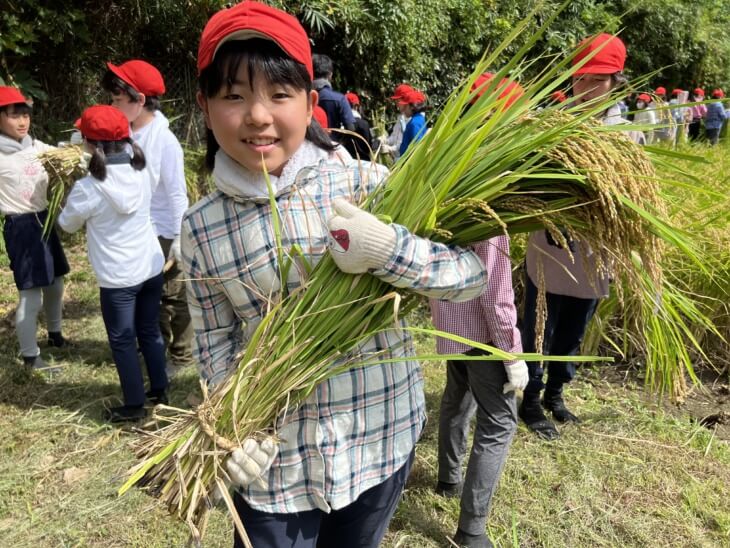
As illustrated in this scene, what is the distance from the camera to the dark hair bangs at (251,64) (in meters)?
1.11

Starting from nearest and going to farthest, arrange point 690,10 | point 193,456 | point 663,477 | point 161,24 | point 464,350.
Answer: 1. point 193,456
2. point 464,350
3. point 663,477
4. point 161,24
5. point 690,10

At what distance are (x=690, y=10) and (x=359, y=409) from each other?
22637 millimetres

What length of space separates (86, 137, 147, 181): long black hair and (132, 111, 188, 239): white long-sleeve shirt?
182mm

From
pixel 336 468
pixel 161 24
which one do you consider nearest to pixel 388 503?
pixel 336 468

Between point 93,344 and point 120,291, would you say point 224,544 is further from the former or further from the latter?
point 93,344

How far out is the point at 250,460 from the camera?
1137 millimetres

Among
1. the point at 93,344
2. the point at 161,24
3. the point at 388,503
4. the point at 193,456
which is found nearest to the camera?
the point at 193,456

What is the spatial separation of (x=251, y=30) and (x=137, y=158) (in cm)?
224

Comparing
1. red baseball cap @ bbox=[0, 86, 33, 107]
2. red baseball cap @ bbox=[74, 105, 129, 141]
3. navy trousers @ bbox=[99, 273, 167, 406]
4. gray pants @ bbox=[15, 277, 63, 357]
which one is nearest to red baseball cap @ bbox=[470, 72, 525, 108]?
red baseball cap @ bbox=[74, 105, 129, 141]

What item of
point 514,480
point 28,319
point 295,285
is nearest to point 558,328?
point 514,480

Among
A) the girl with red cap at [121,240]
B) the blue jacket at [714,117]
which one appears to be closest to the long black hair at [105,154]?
the girl with red cap at [121,240]

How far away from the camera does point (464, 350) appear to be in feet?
6.96

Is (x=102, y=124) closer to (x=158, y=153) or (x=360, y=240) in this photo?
(x=158, y=153)

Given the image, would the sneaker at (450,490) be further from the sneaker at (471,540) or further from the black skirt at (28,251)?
the black skirt at (28,251)
